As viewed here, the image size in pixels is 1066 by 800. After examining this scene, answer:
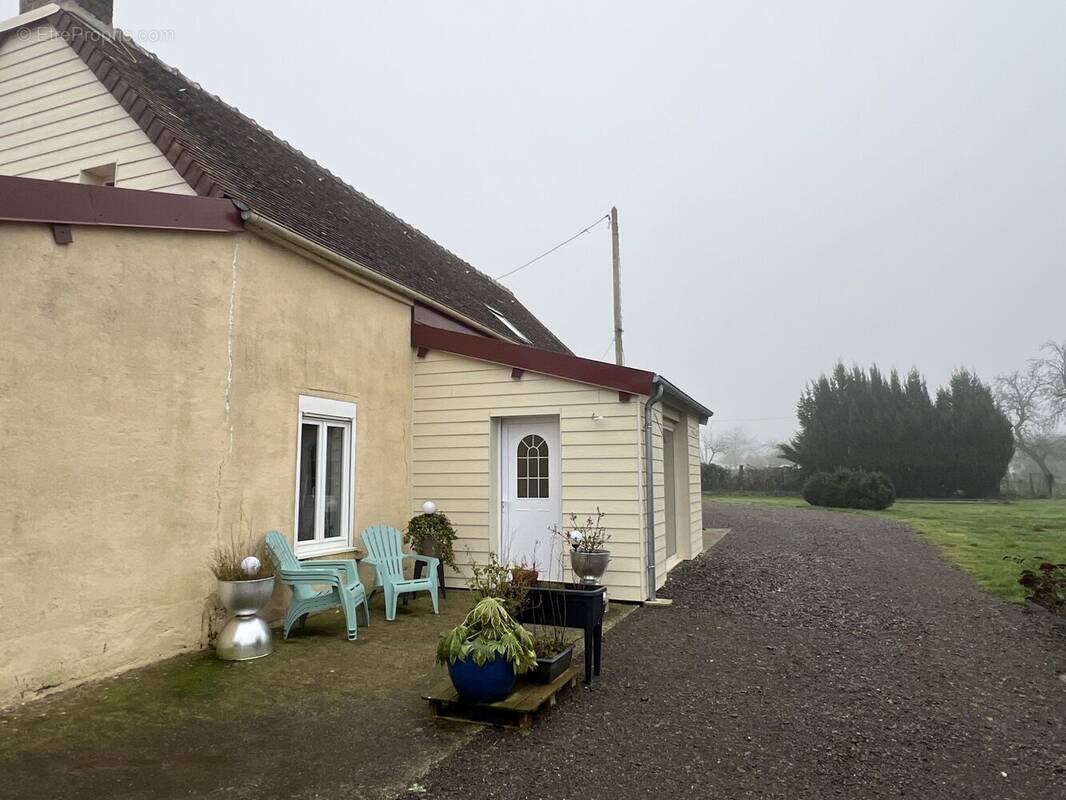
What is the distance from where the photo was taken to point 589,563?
668 cm

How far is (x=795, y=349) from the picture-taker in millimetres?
63188

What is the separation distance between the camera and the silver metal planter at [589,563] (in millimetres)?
6684

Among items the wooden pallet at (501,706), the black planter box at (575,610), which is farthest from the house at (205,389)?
the black planter box at (575,610)

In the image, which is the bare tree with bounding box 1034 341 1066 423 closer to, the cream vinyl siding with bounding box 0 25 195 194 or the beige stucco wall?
the beige stucco wall

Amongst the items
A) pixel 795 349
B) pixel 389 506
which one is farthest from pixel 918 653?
pixel 795 349

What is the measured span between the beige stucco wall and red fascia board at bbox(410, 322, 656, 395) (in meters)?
1.96

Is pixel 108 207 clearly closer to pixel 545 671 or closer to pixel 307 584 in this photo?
pixel 307 584

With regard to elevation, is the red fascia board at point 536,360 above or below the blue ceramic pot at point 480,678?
above

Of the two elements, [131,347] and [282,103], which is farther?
[282,103]

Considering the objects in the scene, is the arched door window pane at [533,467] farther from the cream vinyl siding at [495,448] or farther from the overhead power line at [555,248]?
the overhead power line at [555,248]

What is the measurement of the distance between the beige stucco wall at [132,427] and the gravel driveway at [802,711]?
293 centimetres

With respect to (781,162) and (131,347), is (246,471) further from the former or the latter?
(781,162)

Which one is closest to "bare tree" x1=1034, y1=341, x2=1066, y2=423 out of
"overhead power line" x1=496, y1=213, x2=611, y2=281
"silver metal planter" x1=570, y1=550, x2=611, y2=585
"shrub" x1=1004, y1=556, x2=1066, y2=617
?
"overhead power line" x1=496, y1=213, x2=611, y2=281

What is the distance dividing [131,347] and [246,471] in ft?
4.70
